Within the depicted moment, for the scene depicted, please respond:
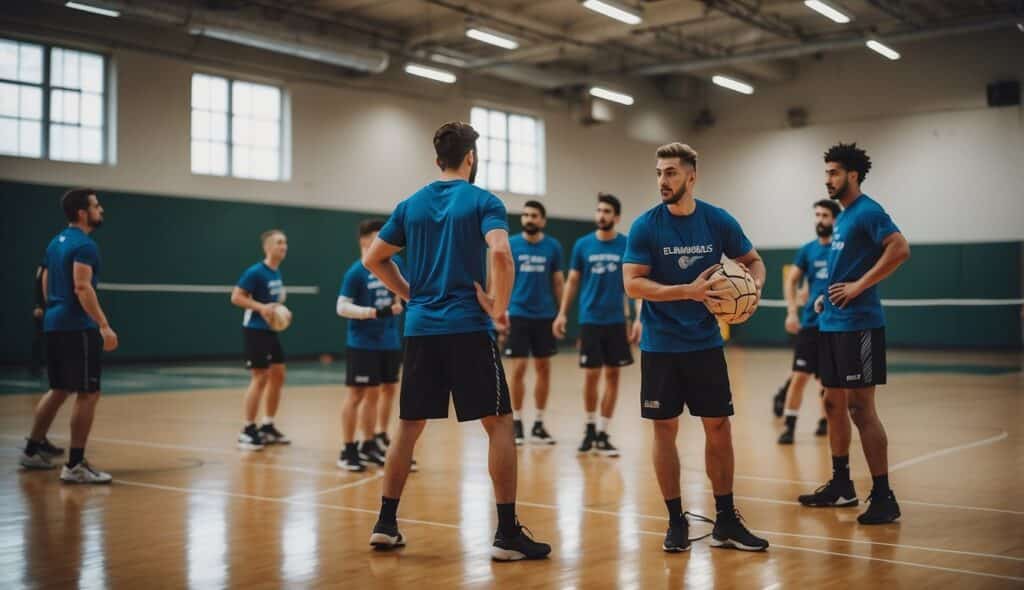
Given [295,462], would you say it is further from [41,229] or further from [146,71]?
[146,71]

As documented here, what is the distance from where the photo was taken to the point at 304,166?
23.2 m

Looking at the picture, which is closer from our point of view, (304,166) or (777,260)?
(304,166)

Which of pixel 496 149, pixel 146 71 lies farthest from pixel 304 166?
pixel 496 149

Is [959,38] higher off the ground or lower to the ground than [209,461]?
higher

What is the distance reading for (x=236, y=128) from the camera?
22047 mm

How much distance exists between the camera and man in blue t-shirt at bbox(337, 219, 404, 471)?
8.06m

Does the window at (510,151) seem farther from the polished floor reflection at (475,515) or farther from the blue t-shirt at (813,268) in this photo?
the blue t-shirt at (813,268)

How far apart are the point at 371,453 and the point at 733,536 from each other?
379cm

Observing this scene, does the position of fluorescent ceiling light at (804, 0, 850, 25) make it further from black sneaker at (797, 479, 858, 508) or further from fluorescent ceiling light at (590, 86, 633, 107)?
black sneaker at (797, 479, 858, 508)

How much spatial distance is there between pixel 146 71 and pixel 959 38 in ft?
65.1

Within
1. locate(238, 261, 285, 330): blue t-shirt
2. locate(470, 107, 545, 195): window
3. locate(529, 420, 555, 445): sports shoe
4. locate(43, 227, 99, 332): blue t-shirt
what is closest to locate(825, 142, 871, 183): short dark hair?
locate(529, 420, 555, 445): sports shoe

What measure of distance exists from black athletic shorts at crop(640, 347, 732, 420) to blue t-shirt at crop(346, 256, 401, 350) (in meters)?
3.18

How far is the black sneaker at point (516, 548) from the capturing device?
503 centimetres

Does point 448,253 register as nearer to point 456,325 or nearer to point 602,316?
point 456,325
